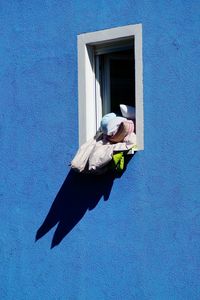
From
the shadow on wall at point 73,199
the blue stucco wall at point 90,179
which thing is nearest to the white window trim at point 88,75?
the blue stucco wall at point 90,179

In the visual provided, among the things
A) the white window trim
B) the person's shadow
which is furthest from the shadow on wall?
the white window trim

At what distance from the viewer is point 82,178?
9266mm

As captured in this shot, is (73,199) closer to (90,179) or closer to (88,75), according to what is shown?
(90,179)

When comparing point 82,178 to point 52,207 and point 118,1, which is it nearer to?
point 52,207

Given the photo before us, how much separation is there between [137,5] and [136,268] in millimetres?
2613

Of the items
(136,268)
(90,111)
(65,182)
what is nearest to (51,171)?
(65,182)

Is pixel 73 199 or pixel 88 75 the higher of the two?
pixel 88 75

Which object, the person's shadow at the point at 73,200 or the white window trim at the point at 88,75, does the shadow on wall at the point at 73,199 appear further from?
Answer: the white window trim at the point at 88,75

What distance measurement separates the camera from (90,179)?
9188 millimetres

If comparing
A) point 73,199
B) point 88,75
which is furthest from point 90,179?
point 88,75

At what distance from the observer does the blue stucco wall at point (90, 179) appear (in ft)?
27.5

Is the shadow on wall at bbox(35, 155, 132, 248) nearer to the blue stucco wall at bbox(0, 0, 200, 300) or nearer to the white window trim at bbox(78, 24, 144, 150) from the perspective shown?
the blue stucco wall at bbox(0, 0, 200, 300)

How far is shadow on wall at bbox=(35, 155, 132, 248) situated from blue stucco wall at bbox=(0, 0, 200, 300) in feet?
0.04

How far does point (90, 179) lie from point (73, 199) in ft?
1.05
